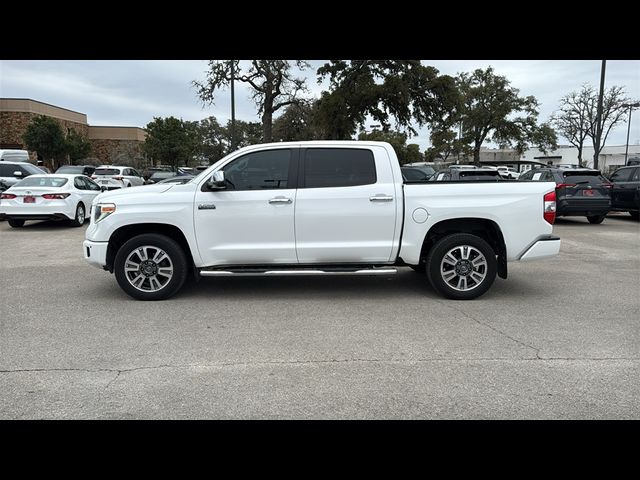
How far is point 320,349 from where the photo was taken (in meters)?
4.54

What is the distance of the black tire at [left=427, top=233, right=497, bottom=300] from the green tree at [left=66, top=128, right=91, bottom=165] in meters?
44.3

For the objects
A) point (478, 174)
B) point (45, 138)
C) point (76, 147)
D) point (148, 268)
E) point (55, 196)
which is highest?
point (45, 138)

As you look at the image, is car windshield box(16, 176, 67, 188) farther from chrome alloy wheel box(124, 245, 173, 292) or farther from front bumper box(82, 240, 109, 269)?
chrome alloy wheel box(124, 245, 173, 292)

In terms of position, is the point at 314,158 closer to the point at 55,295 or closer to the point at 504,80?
the point at 55,295

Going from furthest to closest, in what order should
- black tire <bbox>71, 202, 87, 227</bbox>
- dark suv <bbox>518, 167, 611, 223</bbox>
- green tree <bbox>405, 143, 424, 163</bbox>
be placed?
green tree <bbox>405, 143, 424, 163</bbox>
dark suv <bbox>518, 167, 611, 223</bbox>
black tire <bbox>71, 202, 87, 227</bbox>

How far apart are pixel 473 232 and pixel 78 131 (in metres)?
54.6

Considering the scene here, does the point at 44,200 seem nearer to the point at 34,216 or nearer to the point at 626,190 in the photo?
the point at 34,216

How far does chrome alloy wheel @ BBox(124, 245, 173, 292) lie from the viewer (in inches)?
240

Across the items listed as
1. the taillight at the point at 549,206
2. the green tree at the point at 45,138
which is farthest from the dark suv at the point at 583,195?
the green tree at the point at 45,138

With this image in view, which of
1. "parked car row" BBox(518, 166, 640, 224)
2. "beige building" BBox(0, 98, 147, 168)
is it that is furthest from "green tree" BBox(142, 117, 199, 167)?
"parked car row" BBox(518, 166, 640, 224)

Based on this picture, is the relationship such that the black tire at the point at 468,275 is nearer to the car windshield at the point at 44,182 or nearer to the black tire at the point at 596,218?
the black tire at the point at 596,218

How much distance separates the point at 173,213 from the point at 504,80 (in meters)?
45.6

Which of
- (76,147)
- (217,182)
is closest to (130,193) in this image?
(217,182)

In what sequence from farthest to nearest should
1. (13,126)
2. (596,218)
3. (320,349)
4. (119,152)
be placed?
(119,152) → (13,126) → (596,218) → (320,349)
